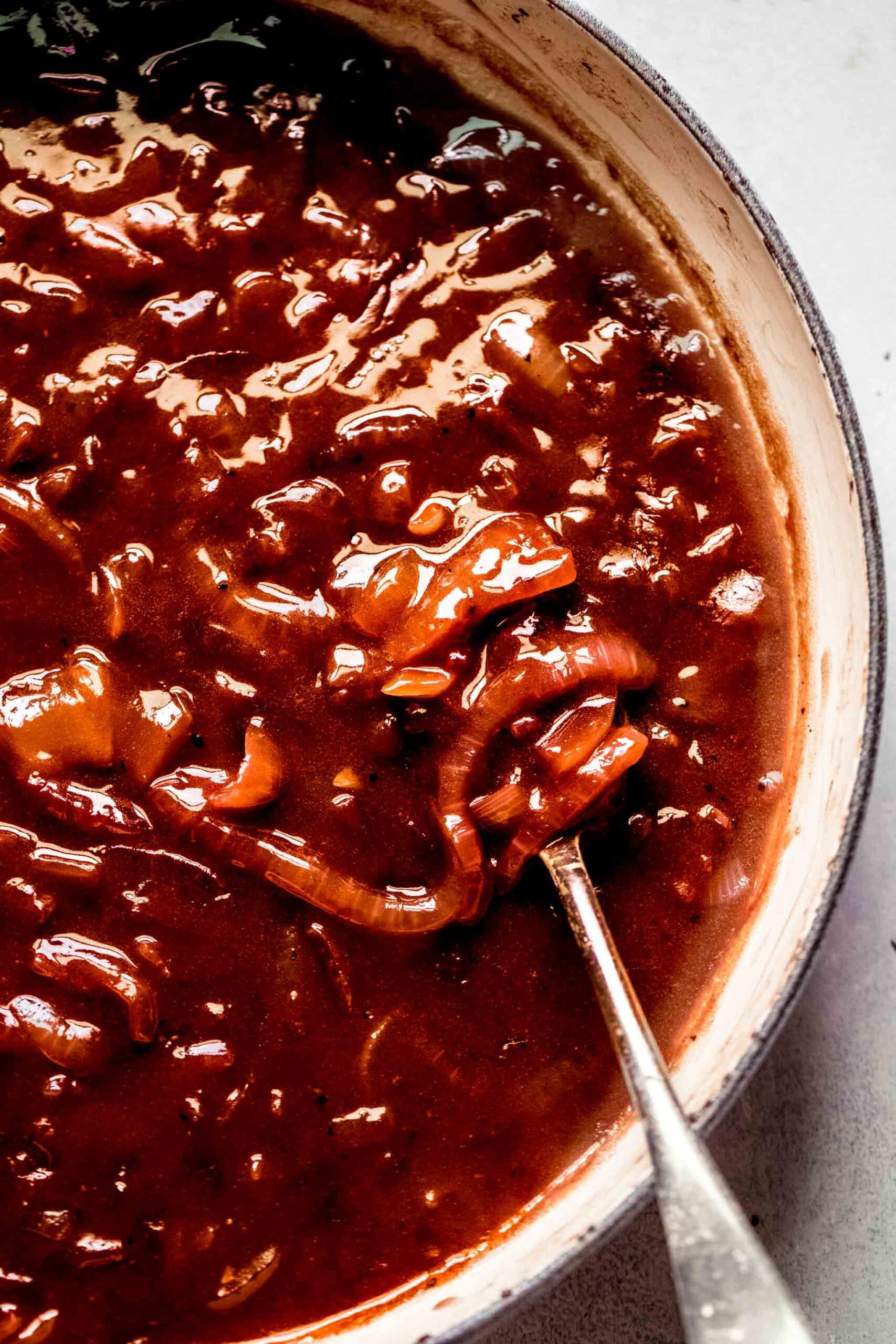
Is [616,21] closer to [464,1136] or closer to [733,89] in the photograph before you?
[733,89]

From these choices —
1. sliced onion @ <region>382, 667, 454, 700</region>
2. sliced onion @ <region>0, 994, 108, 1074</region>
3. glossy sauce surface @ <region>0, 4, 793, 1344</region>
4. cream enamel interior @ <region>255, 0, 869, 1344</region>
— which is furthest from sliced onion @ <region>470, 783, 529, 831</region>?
sliced onion @ <region>0, 994, 108, 1074</region>

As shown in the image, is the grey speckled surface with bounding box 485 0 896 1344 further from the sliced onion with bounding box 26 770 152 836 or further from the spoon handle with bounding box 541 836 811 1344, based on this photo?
the sliced onion with bounding box 26 770 152 836

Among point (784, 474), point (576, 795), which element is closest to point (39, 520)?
point (576, 795)

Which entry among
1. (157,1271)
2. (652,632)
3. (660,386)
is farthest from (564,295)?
(157,1271)

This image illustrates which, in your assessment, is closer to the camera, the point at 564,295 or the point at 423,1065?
the point at 423,1065

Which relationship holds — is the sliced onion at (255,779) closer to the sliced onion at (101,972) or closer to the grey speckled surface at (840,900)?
the sliced onion at (101,972)
